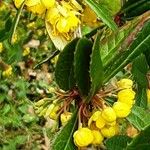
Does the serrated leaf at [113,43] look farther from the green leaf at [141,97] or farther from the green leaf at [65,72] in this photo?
the green leaf at [141,97]

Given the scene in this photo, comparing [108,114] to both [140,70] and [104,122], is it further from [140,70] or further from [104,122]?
[140,70]

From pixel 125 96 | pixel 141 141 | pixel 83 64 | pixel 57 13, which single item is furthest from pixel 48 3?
pixel 141 141

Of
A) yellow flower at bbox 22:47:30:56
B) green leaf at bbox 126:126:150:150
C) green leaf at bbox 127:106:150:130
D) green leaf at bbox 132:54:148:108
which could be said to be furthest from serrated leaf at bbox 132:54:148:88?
yellow flower at bbox 22:47:30:56

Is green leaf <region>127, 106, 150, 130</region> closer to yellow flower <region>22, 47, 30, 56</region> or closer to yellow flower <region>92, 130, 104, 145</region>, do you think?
yellow flower <region>92, 130, 104, 145</region>

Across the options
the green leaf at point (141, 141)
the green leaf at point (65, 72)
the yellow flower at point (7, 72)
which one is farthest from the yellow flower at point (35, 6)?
the yellow flower at point (7, 72)

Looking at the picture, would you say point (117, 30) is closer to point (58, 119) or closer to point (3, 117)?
point (58, 119)

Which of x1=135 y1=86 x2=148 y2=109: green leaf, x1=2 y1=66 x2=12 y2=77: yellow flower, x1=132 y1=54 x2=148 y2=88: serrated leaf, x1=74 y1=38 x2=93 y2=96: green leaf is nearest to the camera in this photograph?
x1=74 y1=38 x2=93 y2=96: green leaf
